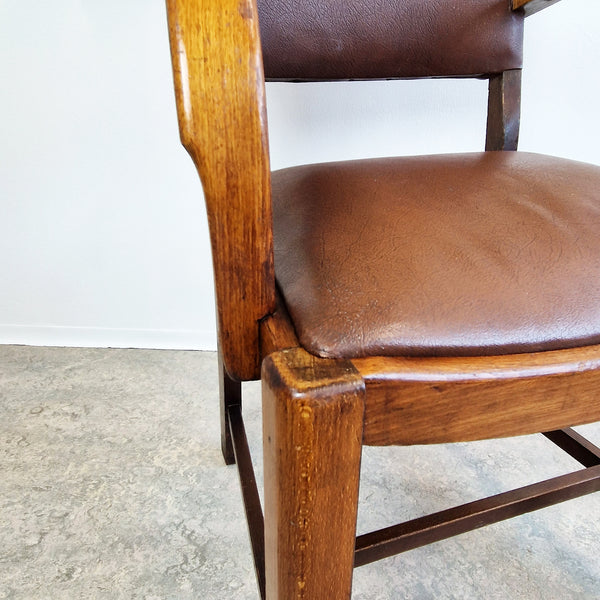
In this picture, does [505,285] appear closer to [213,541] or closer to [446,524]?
[446,524]

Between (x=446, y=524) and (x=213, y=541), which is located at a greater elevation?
(x=446, y=524)

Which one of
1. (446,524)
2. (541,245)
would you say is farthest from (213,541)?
(541,245)

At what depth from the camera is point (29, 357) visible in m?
1.42

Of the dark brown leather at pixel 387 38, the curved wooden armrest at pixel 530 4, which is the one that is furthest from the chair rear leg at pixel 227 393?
the curved wooden armrest at pixel 530 4

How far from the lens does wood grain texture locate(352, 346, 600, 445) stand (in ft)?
1.13

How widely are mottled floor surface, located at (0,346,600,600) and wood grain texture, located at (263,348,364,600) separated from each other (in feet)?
1.48

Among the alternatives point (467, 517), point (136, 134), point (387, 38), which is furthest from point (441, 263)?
point (136, 134)

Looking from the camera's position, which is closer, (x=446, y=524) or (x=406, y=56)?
(x=446, y=524)

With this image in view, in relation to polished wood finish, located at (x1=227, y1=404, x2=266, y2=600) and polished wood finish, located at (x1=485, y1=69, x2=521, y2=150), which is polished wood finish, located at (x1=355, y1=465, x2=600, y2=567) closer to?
polished wood finish, located at (x1=227, y1=404, x2=266, y2=600)

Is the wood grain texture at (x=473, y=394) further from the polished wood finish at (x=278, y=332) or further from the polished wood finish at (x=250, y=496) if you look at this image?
the polished wood finish at (x=250, y=496)

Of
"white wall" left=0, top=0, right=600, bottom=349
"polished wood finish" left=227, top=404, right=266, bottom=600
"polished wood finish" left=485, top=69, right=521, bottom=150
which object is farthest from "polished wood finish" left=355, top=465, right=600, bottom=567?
"white wall" left=0, top=0, right=600, bottom=349

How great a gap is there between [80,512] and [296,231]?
0.68 m

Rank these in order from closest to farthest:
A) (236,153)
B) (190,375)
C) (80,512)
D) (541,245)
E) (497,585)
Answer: (236,153) < (541,245) < (497,585) < (80,512) < (190,375)

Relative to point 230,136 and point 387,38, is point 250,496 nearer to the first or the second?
point 230,136
